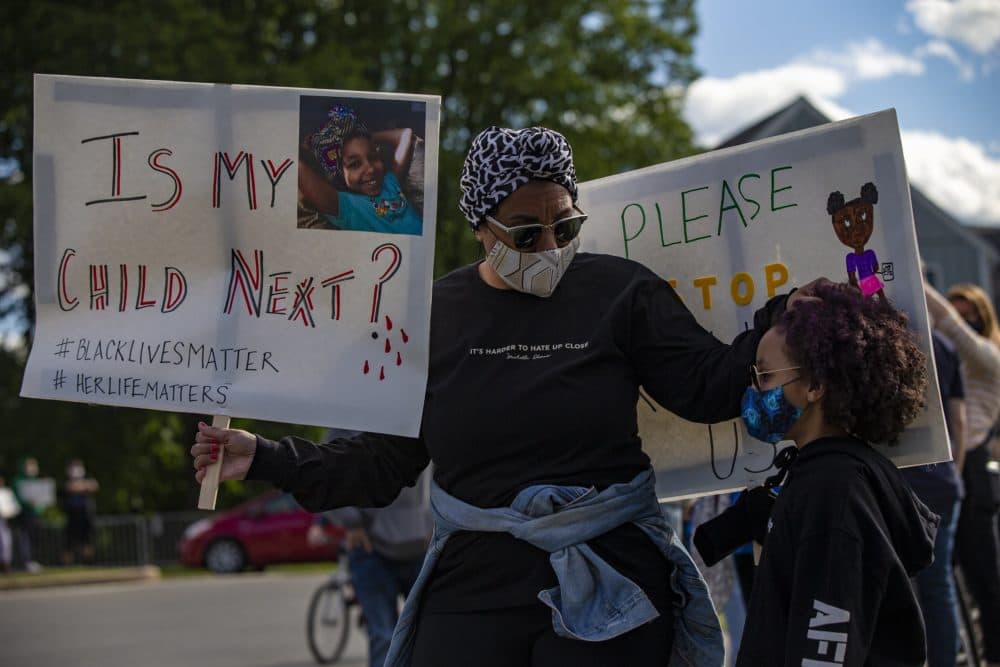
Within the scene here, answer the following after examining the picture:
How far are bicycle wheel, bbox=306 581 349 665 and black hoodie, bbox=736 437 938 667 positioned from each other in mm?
7909

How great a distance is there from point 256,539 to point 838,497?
787 inches

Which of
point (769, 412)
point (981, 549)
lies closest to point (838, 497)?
point (769, 412)

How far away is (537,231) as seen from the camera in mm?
3188

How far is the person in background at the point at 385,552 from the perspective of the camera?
6637 millimetres

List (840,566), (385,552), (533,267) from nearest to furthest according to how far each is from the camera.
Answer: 1. (840,566)
2. (533,267)
3. (385,552)

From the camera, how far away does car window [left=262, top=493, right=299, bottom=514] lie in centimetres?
2189

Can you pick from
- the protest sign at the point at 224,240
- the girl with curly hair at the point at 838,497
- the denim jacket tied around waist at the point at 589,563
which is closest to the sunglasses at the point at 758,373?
the girl with curly hair at the point at 838,497

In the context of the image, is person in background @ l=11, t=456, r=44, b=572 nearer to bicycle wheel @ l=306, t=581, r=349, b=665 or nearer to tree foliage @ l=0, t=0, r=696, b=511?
tree foliage @ l=0, t=0, r=696, b=511

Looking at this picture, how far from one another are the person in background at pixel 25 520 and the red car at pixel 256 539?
Result: 2884mm

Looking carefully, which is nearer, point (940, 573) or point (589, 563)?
point (589, 563)

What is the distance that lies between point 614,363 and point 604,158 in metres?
24.9

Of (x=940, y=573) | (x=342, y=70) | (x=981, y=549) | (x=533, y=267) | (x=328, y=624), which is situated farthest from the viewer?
(x=342, y=70)

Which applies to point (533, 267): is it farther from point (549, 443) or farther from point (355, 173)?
point (355, 173)

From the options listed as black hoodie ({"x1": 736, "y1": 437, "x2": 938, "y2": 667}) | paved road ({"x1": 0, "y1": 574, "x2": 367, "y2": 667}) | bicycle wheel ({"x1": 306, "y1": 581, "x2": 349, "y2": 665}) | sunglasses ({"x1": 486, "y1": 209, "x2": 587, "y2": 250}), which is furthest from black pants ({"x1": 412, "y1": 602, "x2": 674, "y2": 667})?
bicycle wheel ({"x1": 306, "y1": 581, "x2": 349, "y2": 665})
